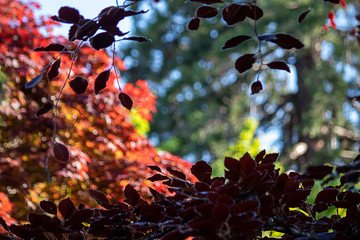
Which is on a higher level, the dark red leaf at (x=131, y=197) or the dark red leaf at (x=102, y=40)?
the dark red leaf at (x=102, y=40)

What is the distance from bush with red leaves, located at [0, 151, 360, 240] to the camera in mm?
811

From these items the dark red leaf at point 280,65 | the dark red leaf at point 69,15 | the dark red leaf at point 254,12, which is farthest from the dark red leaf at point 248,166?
the dark red leaf at point 69,15

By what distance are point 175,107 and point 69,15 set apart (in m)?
14.0

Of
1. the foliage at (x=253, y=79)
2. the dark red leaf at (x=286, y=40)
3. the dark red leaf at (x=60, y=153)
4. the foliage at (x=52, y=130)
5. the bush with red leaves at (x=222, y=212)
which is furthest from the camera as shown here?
the foliage at (x=253, y=79)

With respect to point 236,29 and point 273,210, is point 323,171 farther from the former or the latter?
point 236,29

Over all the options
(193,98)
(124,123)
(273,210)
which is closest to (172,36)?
(193,98)

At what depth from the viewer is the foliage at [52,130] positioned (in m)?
3.33

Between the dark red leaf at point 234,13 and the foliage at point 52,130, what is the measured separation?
7.27 ft

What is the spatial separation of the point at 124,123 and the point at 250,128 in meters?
3.05

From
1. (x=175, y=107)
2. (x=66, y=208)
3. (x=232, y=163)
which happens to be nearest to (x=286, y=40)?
(x=232, y=163)

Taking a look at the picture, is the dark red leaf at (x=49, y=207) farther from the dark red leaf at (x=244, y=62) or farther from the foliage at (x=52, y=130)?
the foliage at (x=52, y=130)

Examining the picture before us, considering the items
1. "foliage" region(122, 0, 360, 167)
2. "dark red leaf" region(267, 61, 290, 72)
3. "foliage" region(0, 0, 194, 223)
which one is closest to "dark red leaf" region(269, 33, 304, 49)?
"dark red leaf" region(267, 61, 290, 72)

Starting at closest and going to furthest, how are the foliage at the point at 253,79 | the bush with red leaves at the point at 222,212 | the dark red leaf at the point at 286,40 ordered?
the bush with red leaves at the point at 222,212 → the dark red leaf at the point at 286,40 → the foliage at the point at 253,79

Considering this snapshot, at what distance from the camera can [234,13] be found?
3.63 feet
